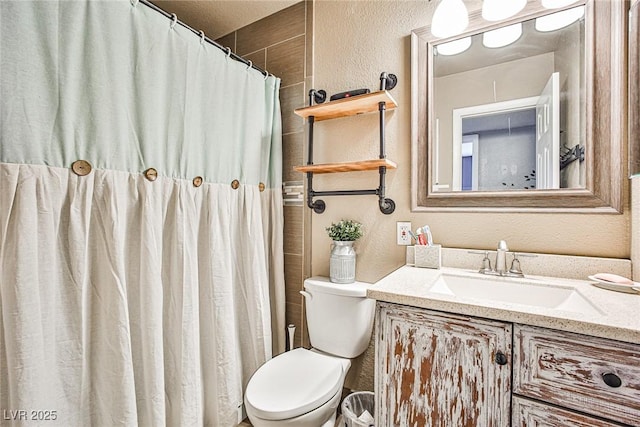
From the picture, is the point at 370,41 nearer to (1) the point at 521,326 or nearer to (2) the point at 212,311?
(1) the point at 521,326

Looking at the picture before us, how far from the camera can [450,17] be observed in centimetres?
130

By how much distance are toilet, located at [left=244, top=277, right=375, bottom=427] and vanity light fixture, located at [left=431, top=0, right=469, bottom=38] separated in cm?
122

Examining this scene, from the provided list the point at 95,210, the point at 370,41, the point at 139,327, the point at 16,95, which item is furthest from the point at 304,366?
the point at 370,41

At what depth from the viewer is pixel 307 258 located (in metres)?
1.80

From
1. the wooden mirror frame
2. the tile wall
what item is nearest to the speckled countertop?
the wooden mirror frame

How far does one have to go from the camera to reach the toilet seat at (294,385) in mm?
1111

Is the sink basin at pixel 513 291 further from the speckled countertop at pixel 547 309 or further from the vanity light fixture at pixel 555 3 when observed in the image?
the vanity light fixture at pixel 555 3

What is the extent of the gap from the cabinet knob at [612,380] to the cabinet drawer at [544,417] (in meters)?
0.09

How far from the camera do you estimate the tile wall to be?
1.82 meters

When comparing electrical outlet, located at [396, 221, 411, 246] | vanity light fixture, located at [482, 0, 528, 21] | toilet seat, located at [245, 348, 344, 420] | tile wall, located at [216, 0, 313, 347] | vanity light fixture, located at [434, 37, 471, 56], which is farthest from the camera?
tile wall, located at [216, 0, 313, 347]

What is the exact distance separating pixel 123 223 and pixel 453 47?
160cm

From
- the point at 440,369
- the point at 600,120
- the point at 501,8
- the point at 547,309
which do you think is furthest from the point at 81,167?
the point at 600,120

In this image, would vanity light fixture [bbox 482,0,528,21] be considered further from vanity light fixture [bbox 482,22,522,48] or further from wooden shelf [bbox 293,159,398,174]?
wooden shelf [bbox 293,159,398,174]

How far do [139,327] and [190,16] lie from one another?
1.89 metres
